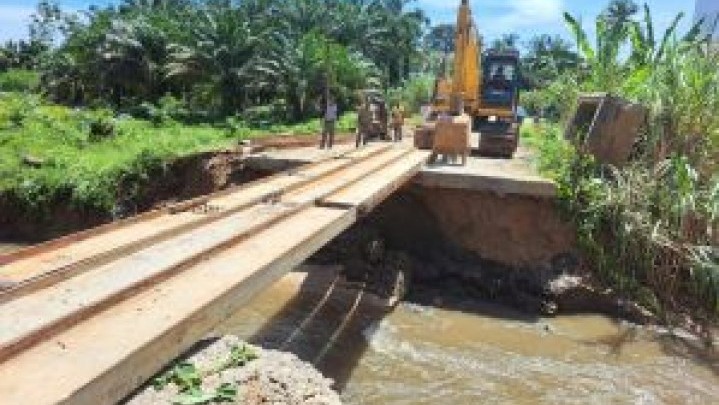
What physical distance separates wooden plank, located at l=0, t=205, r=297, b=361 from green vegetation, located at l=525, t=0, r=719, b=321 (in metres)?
7.35

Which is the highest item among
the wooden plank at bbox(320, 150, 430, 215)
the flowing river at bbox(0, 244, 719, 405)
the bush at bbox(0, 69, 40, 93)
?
the bush at bbox(0, 69, 40, 93)

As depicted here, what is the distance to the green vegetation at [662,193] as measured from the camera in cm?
1223

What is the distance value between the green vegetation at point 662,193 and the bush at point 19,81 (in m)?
32.9

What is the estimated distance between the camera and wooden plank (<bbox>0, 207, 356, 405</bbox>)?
12.1 ft

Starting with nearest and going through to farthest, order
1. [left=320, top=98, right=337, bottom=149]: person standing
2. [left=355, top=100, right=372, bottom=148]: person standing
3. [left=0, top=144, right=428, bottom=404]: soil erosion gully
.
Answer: [left=0, top=144, right=428, bottom=404]: soil erosion gully, [left=320, top=98, right=337, bottom=149]: person standing, [left=355, top=100, right=372, bottom=148]: person standing

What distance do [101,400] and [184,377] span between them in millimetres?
976

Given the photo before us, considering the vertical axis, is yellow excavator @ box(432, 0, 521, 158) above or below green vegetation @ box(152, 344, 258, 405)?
above

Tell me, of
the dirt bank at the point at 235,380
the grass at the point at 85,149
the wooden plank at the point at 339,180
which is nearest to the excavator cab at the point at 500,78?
the wooden plank at the point at 339,180

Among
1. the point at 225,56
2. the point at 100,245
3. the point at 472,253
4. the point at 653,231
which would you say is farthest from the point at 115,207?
the point at 225,56

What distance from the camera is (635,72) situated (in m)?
15.3

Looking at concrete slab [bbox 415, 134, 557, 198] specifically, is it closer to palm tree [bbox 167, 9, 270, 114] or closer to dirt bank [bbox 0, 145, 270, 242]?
dirt bank [bbox 0, 145, 270, 242]

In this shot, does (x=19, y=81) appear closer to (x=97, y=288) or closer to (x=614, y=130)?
(x=614, y=130)

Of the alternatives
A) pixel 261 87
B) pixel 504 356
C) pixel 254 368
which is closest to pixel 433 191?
pixel 504 356

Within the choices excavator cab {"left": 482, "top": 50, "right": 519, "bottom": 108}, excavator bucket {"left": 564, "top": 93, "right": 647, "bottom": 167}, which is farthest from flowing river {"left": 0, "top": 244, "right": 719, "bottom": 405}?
excavator cab {"left": 482, "top": 50, "right": 519, "bottom": 108}
